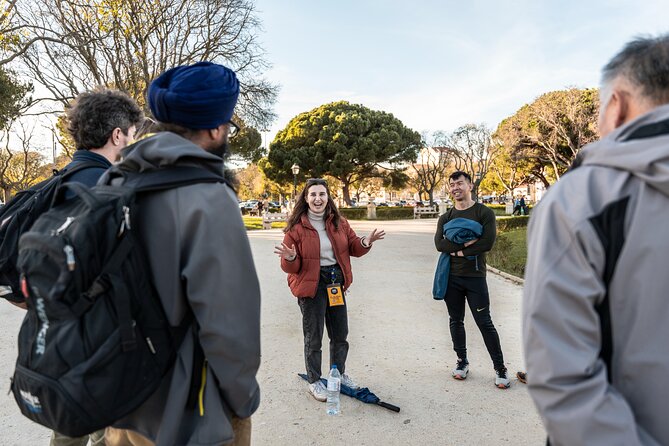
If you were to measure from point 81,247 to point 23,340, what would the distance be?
0.42 meters

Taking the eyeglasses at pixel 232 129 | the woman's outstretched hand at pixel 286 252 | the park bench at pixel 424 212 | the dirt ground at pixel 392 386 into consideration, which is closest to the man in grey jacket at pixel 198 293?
the eyeglasses at pixel 232 129

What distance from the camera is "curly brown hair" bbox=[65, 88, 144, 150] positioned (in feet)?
7.05

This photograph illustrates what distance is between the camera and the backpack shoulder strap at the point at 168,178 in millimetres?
1361

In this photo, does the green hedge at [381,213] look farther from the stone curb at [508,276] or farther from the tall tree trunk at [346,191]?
the stone curb at [508,276]

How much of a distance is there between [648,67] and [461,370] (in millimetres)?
3331

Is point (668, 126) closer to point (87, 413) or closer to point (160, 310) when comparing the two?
point (160, 310)

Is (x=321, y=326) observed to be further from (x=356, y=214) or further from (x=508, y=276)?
(x=356, y=214)

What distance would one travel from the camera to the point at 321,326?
3723 millimetres

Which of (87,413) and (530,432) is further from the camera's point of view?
(530,432)

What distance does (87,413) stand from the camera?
1257 millimetres

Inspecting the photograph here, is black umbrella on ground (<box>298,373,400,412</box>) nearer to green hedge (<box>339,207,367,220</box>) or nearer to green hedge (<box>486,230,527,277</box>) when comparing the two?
green hedge (<box>486,230,527,277</box>)

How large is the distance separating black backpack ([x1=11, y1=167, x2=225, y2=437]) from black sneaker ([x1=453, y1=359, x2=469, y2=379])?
323 centimetres

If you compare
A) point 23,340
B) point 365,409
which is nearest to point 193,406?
point 23,340

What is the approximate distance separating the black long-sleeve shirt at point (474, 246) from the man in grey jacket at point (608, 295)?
2.85m
